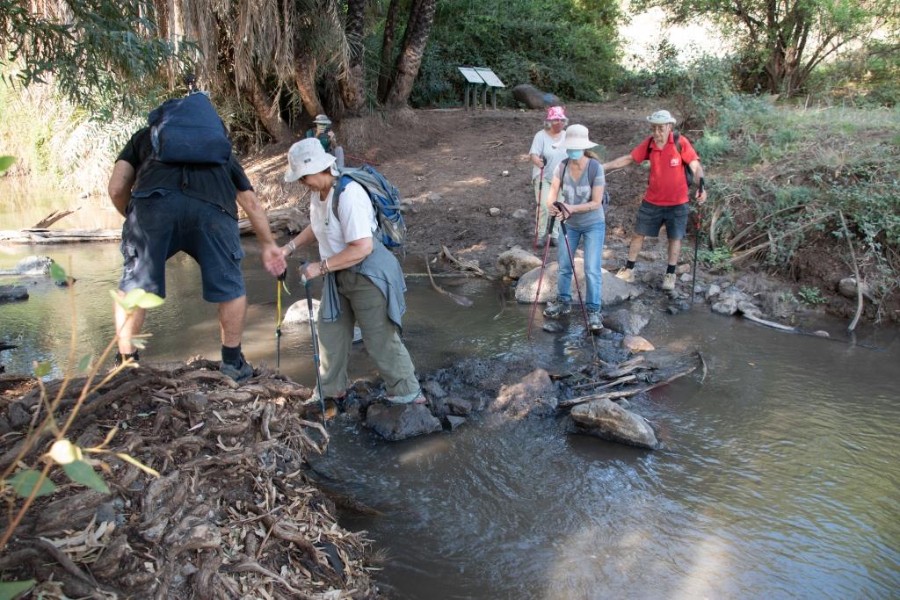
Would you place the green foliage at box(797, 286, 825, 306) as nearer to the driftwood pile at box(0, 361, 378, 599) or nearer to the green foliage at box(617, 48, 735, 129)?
the green foliage at box(617, 48, 735, 129)

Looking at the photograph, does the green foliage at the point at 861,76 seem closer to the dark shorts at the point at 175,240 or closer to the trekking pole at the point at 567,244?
the trekking pole at the point at 567,244

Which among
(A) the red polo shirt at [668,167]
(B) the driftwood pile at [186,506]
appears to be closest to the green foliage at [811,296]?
(A) the red polo shirt at [668,167]

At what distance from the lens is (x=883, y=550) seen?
12.6ft

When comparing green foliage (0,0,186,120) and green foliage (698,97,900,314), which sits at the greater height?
green foliage (0,0,186,120)

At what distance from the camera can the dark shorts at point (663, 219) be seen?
25.8 ft

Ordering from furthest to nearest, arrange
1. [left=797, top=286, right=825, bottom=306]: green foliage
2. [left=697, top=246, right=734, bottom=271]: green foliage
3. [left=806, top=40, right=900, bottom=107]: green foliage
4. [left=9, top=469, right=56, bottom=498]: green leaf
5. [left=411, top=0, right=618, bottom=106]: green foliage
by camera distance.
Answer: [left=411, top=0, right=618, bottom=106]: green foliage < [left=806, top=40, right=900, bottom=107]: green foliage < [left=697, top=246, right=734, bottom=271]: green foliage < [left=797, top=286, right=825, bottom=306]: green foliage < [left=9, top=469, right=56, bottom=498]: green leaf

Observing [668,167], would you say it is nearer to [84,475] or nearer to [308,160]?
[308,160]

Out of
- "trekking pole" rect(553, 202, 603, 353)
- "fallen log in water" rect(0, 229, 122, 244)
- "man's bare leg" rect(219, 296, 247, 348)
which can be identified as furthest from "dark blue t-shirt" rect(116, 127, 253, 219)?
"fallen log in water" rect(0, 229, 122, 244)

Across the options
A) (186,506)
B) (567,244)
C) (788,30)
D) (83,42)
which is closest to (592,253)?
(567,244)

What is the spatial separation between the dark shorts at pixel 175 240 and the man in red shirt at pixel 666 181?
4.69 metres

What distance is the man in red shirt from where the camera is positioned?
755cm

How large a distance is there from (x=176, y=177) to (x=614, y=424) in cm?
334

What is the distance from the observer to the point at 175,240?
4133mm

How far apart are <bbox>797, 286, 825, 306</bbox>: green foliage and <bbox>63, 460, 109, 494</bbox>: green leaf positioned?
808 centimetres
